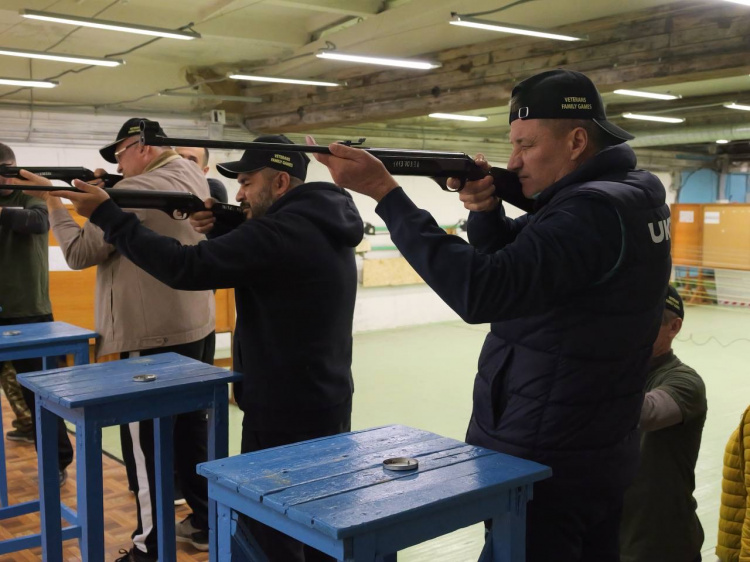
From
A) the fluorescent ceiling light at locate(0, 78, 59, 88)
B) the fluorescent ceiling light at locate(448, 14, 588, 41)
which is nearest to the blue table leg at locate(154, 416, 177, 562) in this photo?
the fluorescent ceiling light at locate(448, 14, 588, 41)

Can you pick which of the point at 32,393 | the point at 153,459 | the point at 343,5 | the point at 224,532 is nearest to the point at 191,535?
the point at 153,459

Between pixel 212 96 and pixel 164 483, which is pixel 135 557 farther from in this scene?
pixel 212 96

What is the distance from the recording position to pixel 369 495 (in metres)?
1.38

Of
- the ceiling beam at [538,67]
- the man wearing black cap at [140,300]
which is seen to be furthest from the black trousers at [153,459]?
the ceiling beam at [538,67]

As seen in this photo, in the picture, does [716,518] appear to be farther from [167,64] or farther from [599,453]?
[167,64]

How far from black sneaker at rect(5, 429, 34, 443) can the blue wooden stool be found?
1522mm

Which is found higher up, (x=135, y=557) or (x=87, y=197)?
(x=87, y=197)

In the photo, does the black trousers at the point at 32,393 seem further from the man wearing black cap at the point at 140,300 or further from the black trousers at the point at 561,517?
the black trousers at the point at 561,517

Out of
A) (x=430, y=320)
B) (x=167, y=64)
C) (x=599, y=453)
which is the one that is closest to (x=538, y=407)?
(x=599, y=453)

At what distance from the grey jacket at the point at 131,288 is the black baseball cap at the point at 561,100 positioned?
5.42ft

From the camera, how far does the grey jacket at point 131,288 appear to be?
284cm

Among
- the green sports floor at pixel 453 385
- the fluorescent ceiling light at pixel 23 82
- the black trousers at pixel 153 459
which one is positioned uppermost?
the fluorescent ceiling light at pixel 23 82

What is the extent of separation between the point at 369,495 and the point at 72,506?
2.94 m

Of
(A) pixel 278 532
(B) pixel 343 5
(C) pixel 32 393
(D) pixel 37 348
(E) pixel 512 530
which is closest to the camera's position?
(E) pixel 512 530
